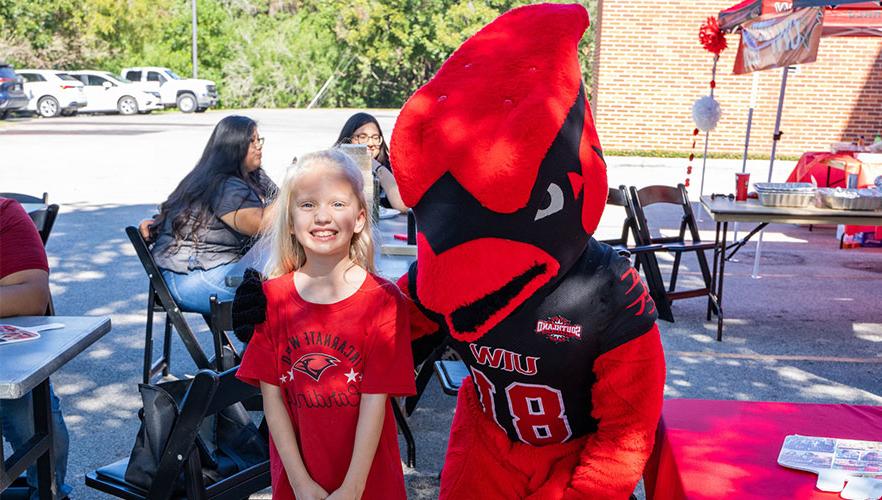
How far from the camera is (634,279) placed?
6.07 ft

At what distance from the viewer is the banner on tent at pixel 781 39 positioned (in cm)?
741

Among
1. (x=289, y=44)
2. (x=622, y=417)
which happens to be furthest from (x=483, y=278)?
(x=289, y=44)

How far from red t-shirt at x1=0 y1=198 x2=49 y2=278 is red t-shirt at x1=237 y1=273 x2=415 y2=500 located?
150cm

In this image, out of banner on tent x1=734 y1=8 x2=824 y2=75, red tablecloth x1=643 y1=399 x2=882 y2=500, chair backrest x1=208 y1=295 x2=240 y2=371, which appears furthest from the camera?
banner on tent x1=734 y1=8 x2=824 y2=75

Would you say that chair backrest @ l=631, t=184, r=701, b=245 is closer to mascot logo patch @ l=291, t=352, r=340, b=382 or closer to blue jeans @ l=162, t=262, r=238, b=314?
blue jeans @ l=162, t=262, r=238, b=314

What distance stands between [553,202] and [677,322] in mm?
4860

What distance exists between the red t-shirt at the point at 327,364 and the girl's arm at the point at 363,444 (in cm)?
3

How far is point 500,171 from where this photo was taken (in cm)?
160

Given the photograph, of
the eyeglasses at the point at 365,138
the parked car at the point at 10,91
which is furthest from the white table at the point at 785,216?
the parked car at the point at 10,91

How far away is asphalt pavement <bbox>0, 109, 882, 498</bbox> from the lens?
4293 mm

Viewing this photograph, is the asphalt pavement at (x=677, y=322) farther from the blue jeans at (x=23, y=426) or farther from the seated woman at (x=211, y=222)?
the seated woman at (x=211, y=222)

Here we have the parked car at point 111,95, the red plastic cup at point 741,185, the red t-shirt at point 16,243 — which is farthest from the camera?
the parked car at point 111,95

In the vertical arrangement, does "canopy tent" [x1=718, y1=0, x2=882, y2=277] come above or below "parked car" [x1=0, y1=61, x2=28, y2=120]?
above

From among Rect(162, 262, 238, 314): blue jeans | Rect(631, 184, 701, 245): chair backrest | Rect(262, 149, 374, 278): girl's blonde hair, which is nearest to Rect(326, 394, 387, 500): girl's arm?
Rect(262, 149, 374, 278): girl's blonde hair
